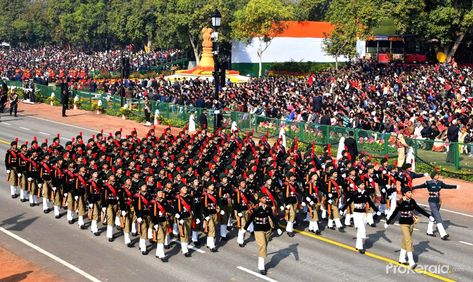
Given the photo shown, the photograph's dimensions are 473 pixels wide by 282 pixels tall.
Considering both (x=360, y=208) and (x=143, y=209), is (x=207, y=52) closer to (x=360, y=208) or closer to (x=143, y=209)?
(x=360, y=208)

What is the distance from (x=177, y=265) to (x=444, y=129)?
17.9m

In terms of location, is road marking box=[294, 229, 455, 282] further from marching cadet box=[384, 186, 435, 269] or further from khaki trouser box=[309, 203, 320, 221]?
khaki trouser box=[309, 203, 320, 221]

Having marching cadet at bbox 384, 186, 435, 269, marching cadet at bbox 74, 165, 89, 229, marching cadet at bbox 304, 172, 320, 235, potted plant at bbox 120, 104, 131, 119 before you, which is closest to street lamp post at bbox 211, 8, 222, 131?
potted plant at bbox 120, 104, 131, 119

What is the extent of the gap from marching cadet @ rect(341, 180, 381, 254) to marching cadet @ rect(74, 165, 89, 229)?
7.77 meters

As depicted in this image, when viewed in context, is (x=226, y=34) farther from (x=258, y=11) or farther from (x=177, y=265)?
(x=177, y=265)

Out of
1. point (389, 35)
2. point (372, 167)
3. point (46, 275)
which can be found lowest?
point (46, 275)

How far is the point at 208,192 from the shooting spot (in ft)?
60.6

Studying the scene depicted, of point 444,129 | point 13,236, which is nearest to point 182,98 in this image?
point 444,129

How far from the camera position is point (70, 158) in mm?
22547

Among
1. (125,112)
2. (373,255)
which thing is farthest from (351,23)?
(373,255)

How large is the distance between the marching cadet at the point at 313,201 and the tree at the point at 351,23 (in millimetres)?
35812

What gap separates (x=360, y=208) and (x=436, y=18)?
127 ft

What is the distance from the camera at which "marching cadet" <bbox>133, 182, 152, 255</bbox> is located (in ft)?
58.2

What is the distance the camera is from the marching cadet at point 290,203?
1978 centimetres
